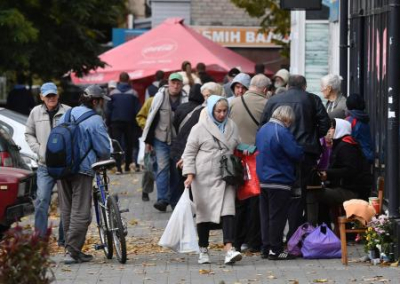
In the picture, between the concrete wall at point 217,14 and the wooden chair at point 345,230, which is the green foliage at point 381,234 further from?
the concrete wall at point 217,14

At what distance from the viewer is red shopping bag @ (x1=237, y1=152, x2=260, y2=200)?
520 inches

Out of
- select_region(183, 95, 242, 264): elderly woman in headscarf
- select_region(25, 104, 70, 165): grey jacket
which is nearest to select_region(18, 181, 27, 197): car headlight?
select_region(25, 104, 70, 165): grey jacket

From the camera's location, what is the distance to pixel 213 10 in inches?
1656

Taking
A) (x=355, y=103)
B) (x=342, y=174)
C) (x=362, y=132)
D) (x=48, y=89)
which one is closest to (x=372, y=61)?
(x=355, y=103)

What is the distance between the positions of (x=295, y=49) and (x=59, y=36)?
889 centimetres

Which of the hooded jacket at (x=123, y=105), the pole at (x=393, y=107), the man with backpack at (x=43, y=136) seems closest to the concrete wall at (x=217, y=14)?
the hooded jacket at (x=123, y=105)

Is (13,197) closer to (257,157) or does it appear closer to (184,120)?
(257,157)

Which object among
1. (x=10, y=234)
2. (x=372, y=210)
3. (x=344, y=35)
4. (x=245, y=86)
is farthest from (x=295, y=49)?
(x=10, y=234)

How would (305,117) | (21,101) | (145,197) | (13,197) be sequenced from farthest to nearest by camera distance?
(21,101) → (145,197) → (13,197) → (305,117)

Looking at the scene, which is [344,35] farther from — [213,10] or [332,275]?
[213,10]

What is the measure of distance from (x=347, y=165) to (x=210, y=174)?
1.73 m

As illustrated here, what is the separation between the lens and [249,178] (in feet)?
43.5

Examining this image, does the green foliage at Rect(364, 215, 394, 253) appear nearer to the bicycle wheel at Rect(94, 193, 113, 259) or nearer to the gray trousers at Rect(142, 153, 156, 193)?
the bicycle wheel at Rect(94, 193, 113, 259)

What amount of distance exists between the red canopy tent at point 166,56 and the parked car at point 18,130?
794cm
